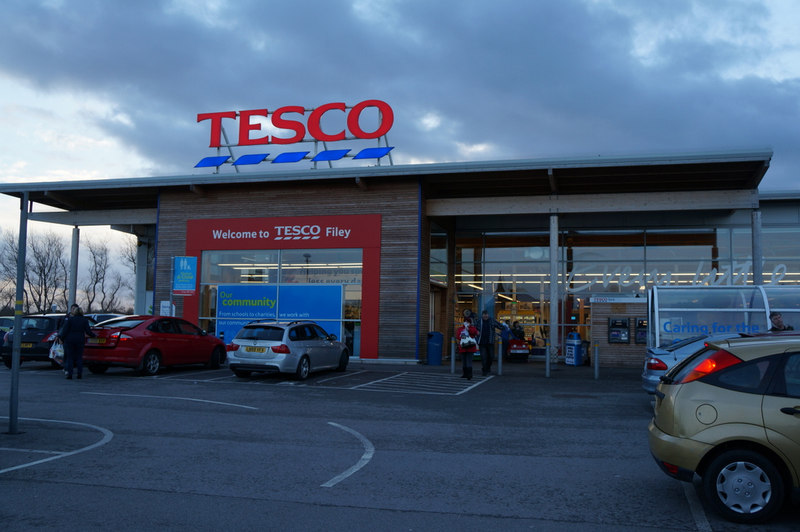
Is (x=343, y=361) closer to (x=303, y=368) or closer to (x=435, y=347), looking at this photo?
(x=303, y=368)

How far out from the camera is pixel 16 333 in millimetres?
8836

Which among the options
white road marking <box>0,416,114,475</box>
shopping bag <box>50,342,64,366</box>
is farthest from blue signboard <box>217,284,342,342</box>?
white road marking <box>0,416,114,475</box>

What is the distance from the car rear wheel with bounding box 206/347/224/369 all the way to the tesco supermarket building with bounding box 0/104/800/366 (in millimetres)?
3192

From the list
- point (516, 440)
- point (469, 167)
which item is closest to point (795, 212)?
point (469, 167)

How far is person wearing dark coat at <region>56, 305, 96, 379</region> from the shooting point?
50.2 ft

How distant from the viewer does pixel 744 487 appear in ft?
17.5

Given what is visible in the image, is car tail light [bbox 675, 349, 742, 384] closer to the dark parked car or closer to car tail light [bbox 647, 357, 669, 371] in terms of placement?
car tail light [bbox 647, 357, 669, 371]

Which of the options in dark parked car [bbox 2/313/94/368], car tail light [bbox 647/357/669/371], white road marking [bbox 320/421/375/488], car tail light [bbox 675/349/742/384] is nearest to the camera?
car tail light [bbox 675/349/742/384]

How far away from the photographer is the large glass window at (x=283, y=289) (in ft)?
73.9

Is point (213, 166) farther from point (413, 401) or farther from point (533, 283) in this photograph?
point (413, 401)

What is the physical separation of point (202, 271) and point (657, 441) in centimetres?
2066

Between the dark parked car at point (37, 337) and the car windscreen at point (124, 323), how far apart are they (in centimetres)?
219

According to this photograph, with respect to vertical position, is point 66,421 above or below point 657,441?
below

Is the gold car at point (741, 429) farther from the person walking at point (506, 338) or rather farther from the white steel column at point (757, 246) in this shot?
the person walking at point (506, 338)
